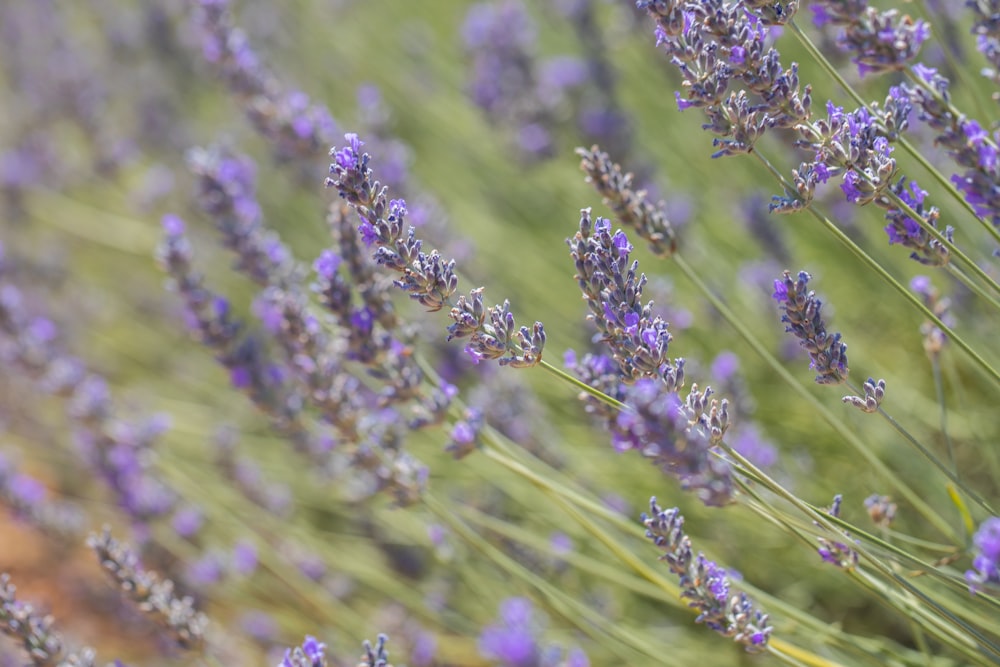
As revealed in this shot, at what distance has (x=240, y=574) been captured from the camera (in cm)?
261

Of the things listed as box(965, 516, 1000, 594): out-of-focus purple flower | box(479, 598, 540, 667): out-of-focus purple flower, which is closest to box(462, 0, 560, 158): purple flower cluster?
box(479, 598, 540, 667): out-of-focus purple flower

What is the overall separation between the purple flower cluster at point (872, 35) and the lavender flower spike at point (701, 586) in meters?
0.68

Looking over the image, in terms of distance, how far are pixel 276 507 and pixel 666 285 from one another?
1.37 metres

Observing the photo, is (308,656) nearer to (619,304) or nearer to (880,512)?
(619,304)

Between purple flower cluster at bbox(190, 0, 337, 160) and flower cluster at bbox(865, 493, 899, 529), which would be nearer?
flower cluster at bbox(865, 493, 899, 529)

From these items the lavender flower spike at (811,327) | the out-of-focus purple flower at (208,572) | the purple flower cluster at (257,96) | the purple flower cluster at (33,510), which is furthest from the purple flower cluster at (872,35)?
the purple flower cluster at (33,510)

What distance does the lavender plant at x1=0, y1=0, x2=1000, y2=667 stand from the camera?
1.31m

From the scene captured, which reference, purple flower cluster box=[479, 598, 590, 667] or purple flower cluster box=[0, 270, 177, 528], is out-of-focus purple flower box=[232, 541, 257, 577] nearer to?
purple flower cluster box=[0, 270, 177, 528]

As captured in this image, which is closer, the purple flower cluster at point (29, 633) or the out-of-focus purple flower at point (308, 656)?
the out-of-focus purple flower at point (308, 656)

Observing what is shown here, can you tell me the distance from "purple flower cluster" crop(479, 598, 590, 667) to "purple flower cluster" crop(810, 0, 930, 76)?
1.28m

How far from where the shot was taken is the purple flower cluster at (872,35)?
3.91 ft

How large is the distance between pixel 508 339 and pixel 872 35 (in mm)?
636

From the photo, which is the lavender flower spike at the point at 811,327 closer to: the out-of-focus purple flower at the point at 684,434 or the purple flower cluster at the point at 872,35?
the out-of-focus purple flower at the point at 684,434

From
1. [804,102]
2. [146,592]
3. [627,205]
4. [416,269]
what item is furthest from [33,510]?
[804,102]
